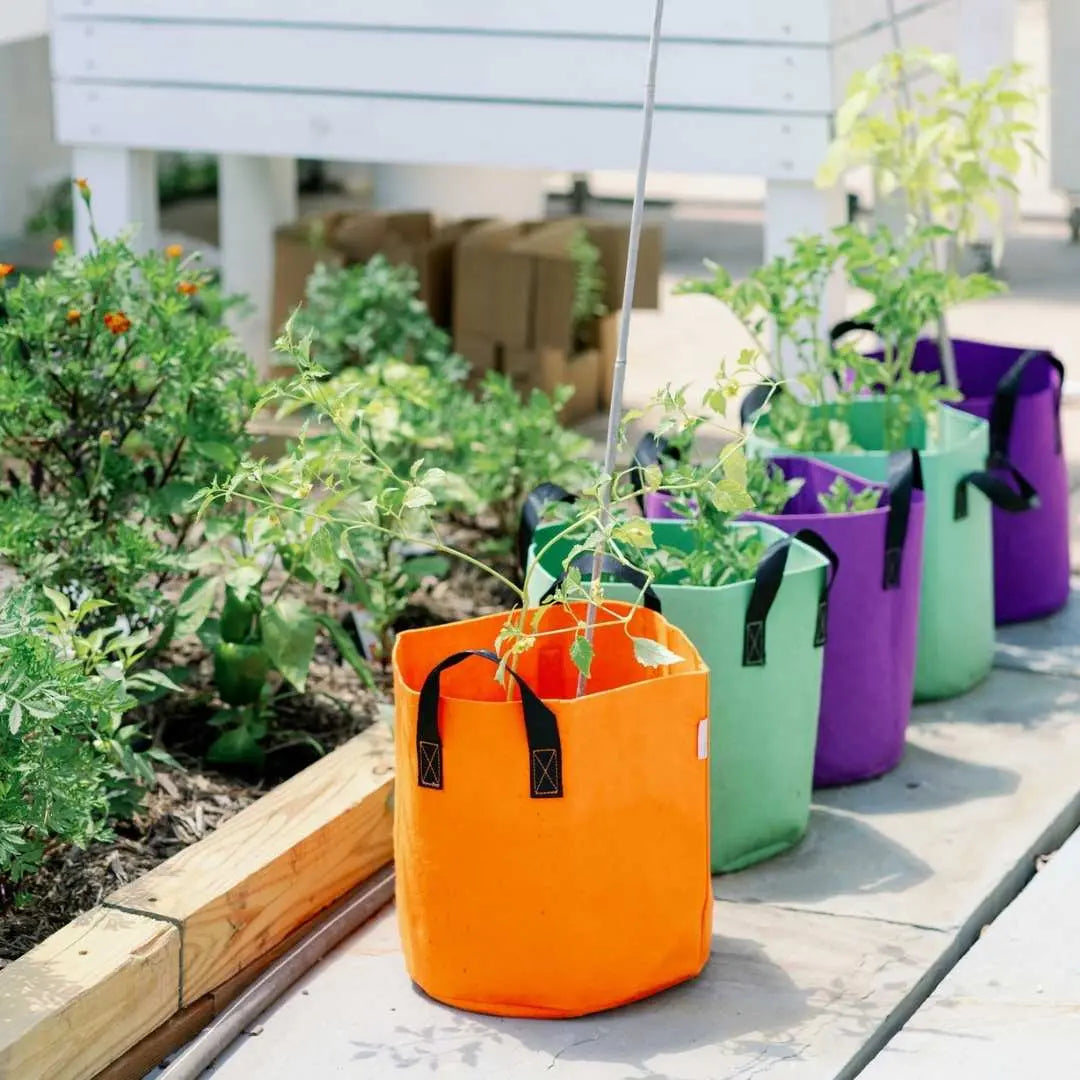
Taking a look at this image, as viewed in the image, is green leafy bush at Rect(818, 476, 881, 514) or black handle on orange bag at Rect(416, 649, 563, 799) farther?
green leafy bush at Rect(818, 476, 881, 514)

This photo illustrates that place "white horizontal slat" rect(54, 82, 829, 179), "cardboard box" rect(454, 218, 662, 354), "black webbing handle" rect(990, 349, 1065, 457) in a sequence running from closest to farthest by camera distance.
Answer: "black webbing handle" rect(990, 349, 1065, 457) < "white horizontal slat" rect(54, 82, 829, 179) < "cardboard box" rect(454, 218, 662, 354)

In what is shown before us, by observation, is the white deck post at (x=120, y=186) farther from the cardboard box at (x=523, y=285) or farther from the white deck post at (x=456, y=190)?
the white deck post at (x=456, y=190)

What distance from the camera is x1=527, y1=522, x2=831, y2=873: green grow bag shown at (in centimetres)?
303

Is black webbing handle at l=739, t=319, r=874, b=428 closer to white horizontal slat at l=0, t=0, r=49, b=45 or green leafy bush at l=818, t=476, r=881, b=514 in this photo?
green leafy bush at l=818, t=476, r=881, b=514

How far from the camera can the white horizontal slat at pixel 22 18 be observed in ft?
16.9

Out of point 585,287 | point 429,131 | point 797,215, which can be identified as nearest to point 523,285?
point 585,287

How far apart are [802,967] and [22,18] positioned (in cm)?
354

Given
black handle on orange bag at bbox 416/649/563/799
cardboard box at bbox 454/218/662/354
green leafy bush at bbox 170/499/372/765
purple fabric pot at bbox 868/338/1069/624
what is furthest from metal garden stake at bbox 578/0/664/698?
cardboard box at bbox 454/218/662/354

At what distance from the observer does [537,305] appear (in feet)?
17.3

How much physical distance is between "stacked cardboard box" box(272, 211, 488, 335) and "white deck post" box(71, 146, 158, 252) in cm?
47

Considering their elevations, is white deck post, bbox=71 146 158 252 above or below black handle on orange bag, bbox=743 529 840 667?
above

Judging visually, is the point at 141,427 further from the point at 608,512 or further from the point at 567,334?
the point at 567,334

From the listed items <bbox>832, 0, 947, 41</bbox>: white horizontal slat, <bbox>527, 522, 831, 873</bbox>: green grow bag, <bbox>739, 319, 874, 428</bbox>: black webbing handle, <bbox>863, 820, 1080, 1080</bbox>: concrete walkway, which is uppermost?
<bbox>832, 0, 947, 41</bbox>: white horizontal slat

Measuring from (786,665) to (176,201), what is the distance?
7397 millimetres
